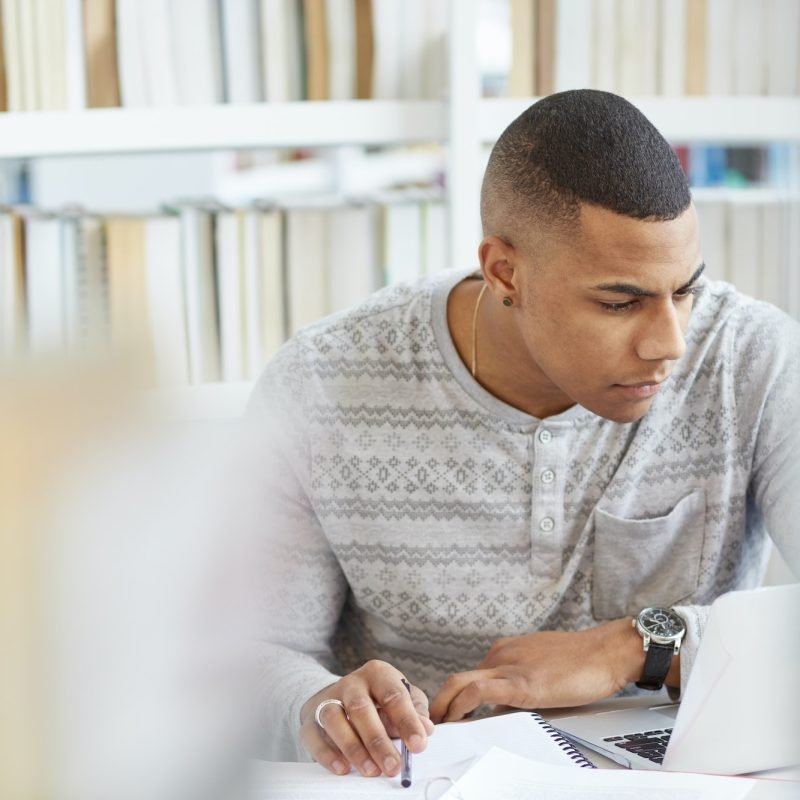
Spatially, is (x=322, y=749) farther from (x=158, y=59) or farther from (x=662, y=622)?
(x=158, y=59)

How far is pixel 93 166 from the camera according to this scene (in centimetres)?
233

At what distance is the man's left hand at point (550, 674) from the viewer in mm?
1059

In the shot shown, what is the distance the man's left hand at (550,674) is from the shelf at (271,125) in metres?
0.95

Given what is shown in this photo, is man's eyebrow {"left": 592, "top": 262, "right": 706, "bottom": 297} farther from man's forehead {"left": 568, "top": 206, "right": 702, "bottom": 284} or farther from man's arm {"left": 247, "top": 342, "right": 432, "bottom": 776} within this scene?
man's arm {"left": 247, "top": 342, "right": 432, "bottom": 776}

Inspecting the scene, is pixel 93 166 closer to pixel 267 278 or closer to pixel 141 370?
pixel 267 278

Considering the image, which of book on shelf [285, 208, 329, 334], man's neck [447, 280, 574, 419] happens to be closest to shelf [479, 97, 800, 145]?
book on shelf [285, 208, 329, 334]

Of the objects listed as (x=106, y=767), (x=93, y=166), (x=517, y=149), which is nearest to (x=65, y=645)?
(x=106, y=767)

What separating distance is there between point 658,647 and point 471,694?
7.7 inches

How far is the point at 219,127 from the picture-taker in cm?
177

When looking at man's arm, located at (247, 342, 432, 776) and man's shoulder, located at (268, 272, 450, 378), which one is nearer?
man's arm, located at (247, 342, 432, 776)

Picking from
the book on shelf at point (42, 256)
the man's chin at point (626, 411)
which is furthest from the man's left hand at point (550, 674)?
the book on shelf at point (42, 256)

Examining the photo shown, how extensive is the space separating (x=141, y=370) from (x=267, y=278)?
1607mm

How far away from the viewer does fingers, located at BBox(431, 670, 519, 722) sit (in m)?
1.06

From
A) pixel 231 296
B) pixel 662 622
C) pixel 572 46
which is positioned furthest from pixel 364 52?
pixel 662 622
